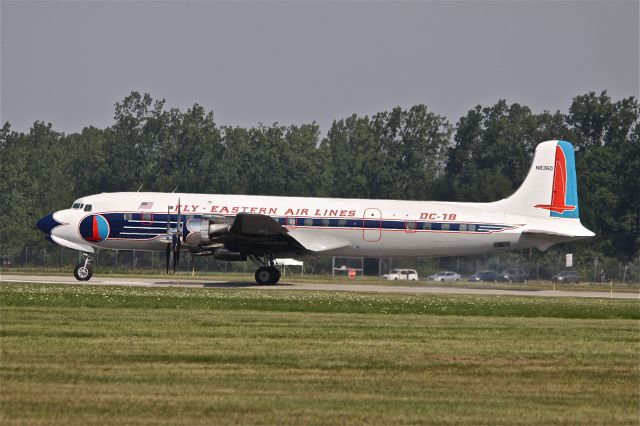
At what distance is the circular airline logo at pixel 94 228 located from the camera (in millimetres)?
44844

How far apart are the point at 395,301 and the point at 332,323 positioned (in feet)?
29.6

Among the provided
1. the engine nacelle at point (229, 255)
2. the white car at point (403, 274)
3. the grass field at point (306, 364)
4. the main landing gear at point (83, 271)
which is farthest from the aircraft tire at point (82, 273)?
the white car at point (403, 274)

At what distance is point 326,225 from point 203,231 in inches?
236

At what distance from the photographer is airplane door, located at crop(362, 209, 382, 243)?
1781 inches

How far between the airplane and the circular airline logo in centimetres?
5

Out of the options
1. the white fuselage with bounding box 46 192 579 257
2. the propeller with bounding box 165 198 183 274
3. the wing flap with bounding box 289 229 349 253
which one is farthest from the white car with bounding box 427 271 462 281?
the propeller with bounding box 165 198 183 274

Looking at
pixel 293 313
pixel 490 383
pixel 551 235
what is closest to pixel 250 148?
pixel 551 235

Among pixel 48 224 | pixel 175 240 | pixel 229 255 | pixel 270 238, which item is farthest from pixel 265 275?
pixel 48 224

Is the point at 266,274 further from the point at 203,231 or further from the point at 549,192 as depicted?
the point at 549,192

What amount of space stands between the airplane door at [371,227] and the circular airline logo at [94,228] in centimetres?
1173

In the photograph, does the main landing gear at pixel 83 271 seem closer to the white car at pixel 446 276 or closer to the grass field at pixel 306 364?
the grass field at pixel 306 364

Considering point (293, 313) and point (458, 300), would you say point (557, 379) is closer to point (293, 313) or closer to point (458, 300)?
point (293, 313)

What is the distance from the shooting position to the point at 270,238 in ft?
143

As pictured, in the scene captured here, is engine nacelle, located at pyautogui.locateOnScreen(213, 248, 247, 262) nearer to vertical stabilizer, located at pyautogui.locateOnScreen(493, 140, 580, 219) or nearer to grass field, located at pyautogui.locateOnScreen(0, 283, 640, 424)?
grass field, located at pyautogui.locateOnScreen(0, 283, 640, 424)
